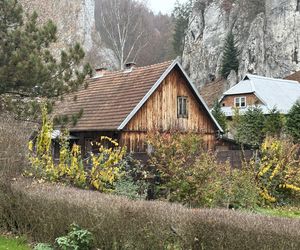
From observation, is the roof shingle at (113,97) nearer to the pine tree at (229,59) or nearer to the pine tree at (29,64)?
the pine tree at (29,64)

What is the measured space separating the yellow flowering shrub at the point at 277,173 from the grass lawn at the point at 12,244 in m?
9.85

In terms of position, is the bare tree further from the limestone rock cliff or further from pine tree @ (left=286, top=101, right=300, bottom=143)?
pine tree @ (left=286, top=101, right=300, bottom=143)

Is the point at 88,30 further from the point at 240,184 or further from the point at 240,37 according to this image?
the point at 240,184

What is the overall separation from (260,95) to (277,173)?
→ 26.5 metres

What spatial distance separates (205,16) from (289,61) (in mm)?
18310

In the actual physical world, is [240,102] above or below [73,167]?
above

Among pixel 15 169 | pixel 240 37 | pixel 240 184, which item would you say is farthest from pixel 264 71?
pixel 15 169

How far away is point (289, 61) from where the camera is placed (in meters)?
54.5

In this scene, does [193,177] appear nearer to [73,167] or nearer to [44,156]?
[73,167]

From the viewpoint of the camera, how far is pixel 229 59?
58.5 meters

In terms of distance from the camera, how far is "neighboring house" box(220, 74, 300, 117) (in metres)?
41.7

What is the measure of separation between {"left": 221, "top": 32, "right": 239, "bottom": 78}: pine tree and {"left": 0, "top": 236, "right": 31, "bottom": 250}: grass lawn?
51877 millimetres

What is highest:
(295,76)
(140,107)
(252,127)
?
(295,76)

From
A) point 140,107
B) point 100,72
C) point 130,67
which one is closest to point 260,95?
point 100,72
